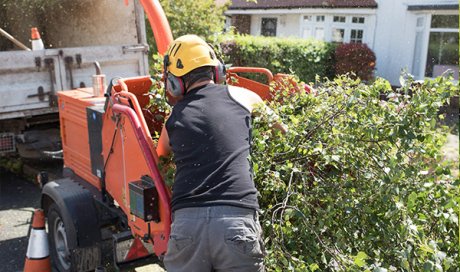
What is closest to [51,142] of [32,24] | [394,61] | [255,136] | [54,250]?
[54,250]

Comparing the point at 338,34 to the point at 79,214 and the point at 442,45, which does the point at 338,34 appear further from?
the point at 79,214

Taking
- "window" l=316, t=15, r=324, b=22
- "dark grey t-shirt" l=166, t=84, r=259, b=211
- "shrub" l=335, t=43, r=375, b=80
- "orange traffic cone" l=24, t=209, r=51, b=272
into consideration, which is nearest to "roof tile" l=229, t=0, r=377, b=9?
"window" l=316, t=15, r=324, b=22

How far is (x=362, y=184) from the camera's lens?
114 inches

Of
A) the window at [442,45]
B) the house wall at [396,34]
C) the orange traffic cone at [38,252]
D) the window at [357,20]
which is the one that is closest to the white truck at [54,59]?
the orange traffic cone at [38,252]

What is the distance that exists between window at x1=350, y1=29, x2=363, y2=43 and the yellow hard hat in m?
15.0

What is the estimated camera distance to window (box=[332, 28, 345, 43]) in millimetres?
17408

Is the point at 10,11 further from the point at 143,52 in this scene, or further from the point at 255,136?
the point at 255,136

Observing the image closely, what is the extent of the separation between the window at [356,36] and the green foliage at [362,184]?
570 inches

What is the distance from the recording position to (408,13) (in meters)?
15.3

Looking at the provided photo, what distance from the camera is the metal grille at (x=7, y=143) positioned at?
584 cm

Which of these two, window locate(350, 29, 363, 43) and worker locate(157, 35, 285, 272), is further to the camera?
window locate(350, 29, 363, 43)

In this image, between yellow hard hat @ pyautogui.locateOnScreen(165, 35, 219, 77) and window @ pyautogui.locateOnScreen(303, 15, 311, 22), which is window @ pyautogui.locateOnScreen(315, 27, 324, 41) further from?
yellow hard hat @ pyautogui.locateOnScreen(165, 35, 219, 77)

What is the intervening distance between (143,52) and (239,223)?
4.59m

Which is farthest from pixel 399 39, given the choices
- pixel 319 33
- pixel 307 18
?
pixel 307 18
